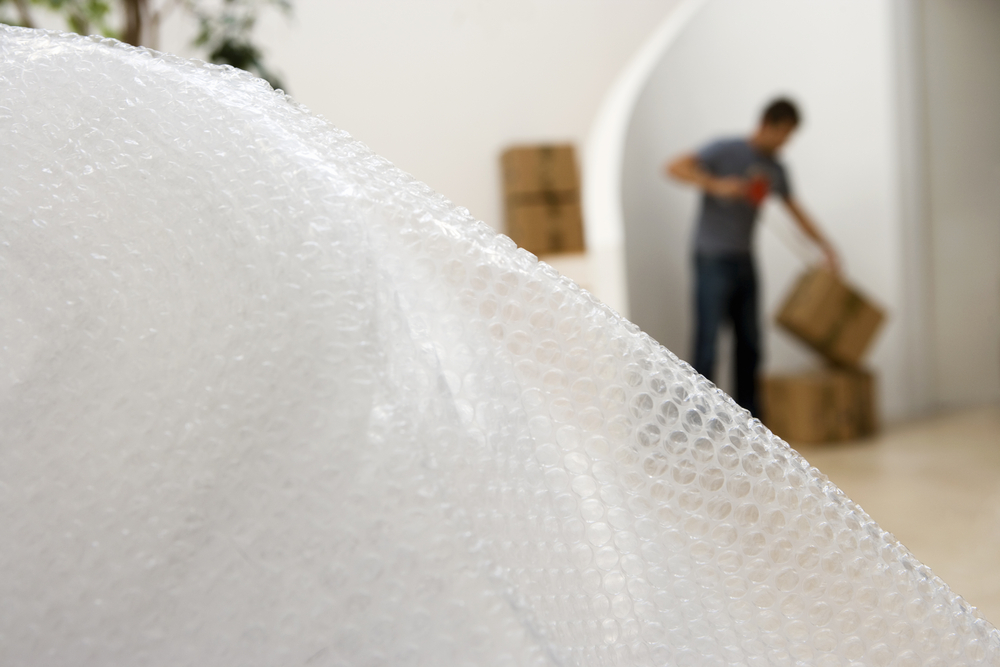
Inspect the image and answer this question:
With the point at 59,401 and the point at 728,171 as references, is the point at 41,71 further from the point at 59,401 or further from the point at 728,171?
the point at 728,171

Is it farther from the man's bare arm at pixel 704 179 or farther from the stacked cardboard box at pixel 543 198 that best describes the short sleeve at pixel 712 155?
the stacked cardboard box at pixel 543 198

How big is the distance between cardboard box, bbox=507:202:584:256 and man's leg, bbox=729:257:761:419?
0.67m

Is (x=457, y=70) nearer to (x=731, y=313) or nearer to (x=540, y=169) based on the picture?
(x=540, y=169)

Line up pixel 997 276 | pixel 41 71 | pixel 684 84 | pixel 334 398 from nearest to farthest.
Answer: pixel 334 398, pixel 41 71, pixel 997 276, pixel 684 84

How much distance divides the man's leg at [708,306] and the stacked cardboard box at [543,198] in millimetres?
499

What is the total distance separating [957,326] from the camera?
3.81 meters

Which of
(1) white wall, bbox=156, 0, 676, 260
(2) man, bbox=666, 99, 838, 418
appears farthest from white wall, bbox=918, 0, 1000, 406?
(1) white wall, bbox=156, 0, 676, 260

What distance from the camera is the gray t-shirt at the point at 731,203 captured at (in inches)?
133

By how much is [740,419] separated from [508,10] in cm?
298

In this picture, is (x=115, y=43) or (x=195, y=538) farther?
(x=115, y=43)

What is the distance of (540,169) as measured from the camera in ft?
10.7

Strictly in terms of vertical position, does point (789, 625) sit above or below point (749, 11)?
below

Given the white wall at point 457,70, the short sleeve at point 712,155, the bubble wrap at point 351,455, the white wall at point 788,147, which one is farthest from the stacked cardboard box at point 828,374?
the bubble wrap at point 351,455

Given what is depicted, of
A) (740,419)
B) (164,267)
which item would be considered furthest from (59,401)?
(740,419)
